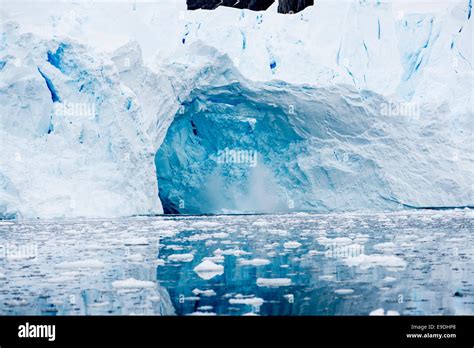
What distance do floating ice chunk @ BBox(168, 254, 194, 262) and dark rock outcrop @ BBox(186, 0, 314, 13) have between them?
2.58m

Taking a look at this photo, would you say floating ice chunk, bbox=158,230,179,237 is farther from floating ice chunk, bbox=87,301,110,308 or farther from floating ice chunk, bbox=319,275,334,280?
floating ice chunk, bbox=87,301,110,308

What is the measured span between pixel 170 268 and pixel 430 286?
225 cm

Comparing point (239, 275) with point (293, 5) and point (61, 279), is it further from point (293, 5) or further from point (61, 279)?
point (293, 5)

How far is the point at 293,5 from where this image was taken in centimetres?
621

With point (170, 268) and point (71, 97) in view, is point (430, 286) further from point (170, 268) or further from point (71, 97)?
point (71, 97)

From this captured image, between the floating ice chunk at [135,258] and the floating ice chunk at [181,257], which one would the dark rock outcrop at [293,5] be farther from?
the floating ice chunk at [135,258]

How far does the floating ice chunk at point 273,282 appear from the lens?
14.4ft

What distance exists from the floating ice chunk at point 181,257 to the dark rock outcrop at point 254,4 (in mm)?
2575

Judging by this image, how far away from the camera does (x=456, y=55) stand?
74.0 feet

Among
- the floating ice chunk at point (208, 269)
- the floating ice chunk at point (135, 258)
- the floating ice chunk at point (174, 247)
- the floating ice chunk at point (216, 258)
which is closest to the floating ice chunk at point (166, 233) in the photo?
the floating ice chunk at point (174, 247)

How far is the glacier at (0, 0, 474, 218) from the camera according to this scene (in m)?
13.8

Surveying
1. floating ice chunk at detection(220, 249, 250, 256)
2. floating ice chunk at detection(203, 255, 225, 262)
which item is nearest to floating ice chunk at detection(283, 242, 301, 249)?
floating ice chunk at detection(220, 249, 250, 256)

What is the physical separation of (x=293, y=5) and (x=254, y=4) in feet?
1.74

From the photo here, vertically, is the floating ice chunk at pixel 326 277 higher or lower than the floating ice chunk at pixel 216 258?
higher
